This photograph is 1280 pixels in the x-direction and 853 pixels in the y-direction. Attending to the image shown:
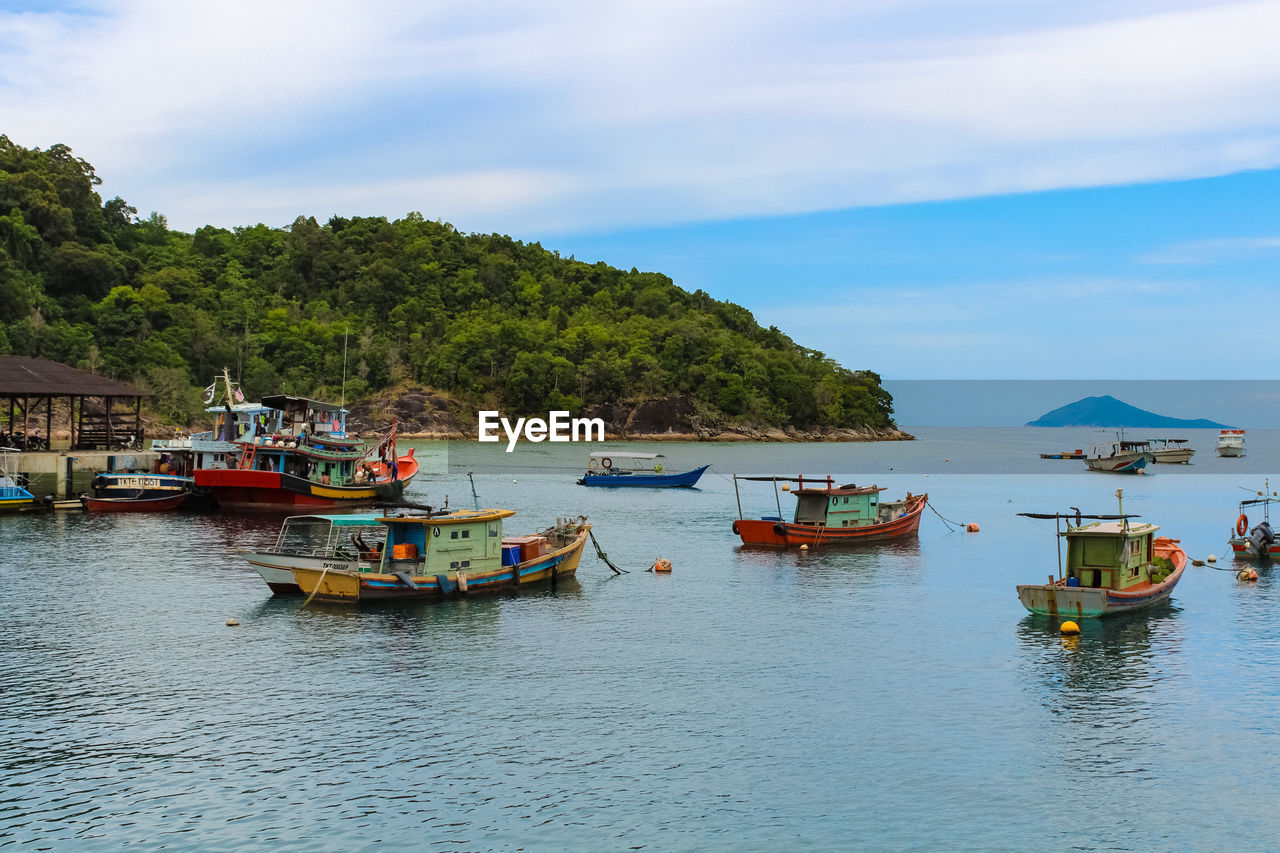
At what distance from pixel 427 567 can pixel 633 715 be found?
45.8 feet

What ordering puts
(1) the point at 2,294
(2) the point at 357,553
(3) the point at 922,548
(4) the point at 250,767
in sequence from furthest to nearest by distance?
(1) the point at 2,294 < (3) the point at 922,548 < (2) the point at 357,553 < (4) the point at 250,767

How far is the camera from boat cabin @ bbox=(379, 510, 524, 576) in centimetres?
3825

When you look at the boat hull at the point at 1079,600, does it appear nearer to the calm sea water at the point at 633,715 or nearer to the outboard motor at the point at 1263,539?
the calm sea water at the point at 633,715

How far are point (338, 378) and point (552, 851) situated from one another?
18646 centimetres

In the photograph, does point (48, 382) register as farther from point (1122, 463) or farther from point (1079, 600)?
point (1122, 463)

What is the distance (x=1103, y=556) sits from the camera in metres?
37.7

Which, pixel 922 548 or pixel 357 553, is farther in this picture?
pixel 922 548

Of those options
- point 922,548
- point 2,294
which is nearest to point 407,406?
point 2,294

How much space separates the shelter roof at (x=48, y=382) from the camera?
69688mm

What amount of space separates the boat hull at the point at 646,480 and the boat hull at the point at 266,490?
3350 cm

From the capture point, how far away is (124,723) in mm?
25250

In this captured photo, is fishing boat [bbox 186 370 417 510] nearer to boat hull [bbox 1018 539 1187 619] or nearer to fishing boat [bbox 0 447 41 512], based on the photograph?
fishing boat [bbox 0 447 41 512]

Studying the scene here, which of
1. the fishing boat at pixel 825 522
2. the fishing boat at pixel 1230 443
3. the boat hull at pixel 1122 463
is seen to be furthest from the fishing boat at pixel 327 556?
the fishing boat at pixel 1230 443

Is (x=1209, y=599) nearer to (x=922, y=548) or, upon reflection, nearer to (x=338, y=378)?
(x=922, y=548)
